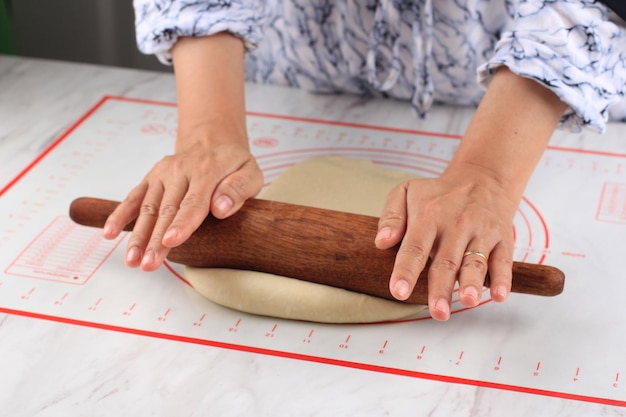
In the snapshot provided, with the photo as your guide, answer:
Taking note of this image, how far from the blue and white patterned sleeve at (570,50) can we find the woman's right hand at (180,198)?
312mm

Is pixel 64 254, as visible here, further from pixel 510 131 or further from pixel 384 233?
pixel 510 131

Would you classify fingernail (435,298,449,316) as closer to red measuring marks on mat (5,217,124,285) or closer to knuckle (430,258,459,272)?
knuckle (430,258,459,272)

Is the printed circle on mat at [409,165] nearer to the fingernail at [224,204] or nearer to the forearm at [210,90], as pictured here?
the forearm at [210,90]

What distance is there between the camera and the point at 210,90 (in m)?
1.01

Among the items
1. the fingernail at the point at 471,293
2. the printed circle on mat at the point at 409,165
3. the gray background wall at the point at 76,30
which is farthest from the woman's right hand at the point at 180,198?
the gray background wall at the point at 76,30

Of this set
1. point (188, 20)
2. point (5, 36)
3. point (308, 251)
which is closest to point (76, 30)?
point (5, 36)

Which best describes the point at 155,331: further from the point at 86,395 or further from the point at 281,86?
the point at 281,86

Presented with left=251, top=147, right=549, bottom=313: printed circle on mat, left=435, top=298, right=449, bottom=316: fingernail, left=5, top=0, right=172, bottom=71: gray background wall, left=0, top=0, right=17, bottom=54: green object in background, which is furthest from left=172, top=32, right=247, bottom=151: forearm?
left=5, top=0, right=172, bottom=71: gray background wall

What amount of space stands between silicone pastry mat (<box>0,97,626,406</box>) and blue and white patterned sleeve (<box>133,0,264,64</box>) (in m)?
0.16

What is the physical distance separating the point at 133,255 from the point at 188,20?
1.18 ft

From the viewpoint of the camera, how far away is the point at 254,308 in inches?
32.1

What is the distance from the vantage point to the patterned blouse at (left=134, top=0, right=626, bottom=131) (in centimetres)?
89

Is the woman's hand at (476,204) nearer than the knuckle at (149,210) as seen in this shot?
Yes

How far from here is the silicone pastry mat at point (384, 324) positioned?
29.9 inches
